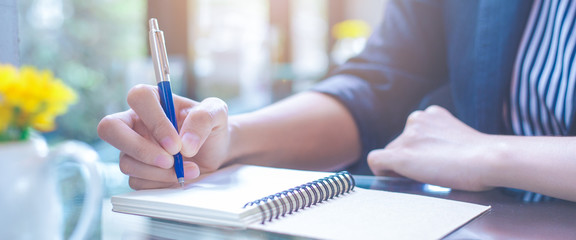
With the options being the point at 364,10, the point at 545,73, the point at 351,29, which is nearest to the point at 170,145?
the point at 545,73

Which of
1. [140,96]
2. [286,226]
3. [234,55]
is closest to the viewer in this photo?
[286,226]

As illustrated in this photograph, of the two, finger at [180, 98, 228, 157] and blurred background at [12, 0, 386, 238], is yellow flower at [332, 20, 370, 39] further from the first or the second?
finger at [180, 98, 228, 157]

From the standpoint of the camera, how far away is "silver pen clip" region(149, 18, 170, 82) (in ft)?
1.50

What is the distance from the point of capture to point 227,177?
1.59 ft

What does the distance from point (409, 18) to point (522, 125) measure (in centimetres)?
27

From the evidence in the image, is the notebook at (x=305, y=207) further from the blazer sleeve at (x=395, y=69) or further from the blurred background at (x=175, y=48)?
the blazer sleeve at (x=395, y=69)

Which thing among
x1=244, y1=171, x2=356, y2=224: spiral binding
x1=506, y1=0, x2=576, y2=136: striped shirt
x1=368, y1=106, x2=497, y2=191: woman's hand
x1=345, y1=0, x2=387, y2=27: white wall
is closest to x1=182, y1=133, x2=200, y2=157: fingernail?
x1=244, y1=171, x2=356, y2=224: spiral binding

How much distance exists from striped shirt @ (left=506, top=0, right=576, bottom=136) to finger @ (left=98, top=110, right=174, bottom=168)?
1.58 ft

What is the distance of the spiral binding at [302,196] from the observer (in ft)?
1.17

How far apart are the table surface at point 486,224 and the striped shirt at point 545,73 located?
7.4 inches

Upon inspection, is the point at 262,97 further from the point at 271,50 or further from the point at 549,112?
the point at 549,112

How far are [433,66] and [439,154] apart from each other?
14.9 inches

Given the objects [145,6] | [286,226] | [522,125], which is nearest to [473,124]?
[522,125]

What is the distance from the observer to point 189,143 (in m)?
0.45
